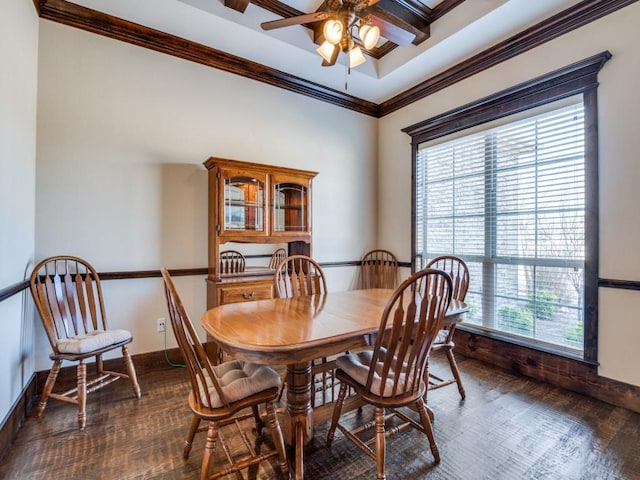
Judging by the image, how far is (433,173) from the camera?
11.7 ft

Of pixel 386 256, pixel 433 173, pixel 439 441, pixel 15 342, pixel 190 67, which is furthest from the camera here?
pixel 386 256

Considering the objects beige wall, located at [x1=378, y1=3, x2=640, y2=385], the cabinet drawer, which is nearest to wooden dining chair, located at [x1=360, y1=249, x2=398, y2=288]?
the cabinet drawer

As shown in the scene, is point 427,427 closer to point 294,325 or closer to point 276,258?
point 294,325

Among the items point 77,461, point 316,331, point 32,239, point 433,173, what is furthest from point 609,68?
point 32,239

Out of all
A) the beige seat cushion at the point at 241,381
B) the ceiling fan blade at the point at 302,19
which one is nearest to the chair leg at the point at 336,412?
the beige seat cushion at the point at 241,381

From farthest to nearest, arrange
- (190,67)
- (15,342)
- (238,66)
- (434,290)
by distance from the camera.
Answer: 1. (238,66)
2. (190,67)
3. (15,342)
4. (434,290)

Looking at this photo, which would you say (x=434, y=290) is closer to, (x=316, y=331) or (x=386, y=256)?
(x=316, y=331)

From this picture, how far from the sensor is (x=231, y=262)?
298 centimetres

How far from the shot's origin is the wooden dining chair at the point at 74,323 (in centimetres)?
196

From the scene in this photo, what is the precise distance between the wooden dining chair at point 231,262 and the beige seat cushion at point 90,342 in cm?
93

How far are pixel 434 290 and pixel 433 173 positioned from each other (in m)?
2.48

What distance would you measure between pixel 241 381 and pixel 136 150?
221cm

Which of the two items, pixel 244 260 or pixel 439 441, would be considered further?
pixel 244 260

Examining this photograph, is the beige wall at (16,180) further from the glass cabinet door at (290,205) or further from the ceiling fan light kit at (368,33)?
the ceiling fan light kit at (368,33)
